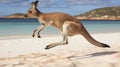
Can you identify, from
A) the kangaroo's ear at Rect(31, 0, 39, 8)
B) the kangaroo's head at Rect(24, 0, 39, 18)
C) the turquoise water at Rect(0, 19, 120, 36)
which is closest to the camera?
the kangaroo's ear at Rect(31, 0, 39, 8)

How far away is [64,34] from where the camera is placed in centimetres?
749

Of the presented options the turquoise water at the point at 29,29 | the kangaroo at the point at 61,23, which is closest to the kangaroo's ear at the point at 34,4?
the kangaroo at the point at 61,23

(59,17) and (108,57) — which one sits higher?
(59,17)

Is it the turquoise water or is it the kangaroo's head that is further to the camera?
the turquoise water

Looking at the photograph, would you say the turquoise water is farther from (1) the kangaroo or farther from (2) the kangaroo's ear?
(2) the kangaroo's ear

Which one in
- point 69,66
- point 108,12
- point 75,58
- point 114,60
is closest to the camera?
point 69,66

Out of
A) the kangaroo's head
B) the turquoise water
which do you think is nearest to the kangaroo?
the kangaroo's head

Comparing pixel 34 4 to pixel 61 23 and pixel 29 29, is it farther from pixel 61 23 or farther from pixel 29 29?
pixel 29 29

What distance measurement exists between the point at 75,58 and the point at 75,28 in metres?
0.67

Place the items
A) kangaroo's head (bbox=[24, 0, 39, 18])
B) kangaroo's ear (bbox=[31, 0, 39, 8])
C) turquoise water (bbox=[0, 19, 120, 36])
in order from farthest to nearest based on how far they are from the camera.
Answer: turquoise water (bbox=[0, 19, 120, 36]), kangaroo's head (bbox=[24, 0, 39, 18]), kangaroo's ear (bbox=[31, 0, 39, 8])

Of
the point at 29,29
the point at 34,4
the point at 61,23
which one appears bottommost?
the point at 29,29

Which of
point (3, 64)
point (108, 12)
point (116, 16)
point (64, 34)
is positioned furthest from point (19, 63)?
point (116, 16)

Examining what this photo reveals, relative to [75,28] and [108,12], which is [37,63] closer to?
[75,28]

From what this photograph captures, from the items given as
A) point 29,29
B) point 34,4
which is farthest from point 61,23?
point 29,29
